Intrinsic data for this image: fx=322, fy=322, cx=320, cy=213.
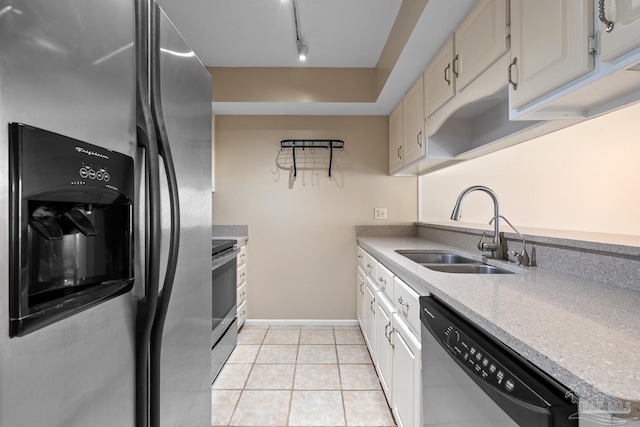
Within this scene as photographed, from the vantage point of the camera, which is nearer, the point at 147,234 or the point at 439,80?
the point at 147,234

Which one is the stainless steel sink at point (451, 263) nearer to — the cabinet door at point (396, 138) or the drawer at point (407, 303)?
the drawer at point (407, 303)

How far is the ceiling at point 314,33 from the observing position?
74.2 inches

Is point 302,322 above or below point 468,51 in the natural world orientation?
below

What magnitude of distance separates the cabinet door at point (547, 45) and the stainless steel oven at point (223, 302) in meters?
1.90

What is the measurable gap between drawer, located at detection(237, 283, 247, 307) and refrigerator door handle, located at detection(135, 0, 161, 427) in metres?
2.18

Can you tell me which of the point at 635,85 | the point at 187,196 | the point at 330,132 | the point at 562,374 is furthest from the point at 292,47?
the point at 562,374

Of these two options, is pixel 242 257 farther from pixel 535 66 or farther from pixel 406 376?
pixel 535 66

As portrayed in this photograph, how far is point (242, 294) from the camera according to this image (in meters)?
3.10

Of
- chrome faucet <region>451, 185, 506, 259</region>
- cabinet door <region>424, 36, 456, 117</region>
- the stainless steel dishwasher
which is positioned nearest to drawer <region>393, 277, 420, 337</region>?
the stainless steel dishwasher

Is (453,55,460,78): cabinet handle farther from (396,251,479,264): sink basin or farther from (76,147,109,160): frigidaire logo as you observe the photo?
(76,147,109,160): frigidaire logo

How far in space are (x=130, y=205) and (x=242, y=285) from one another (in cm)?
247

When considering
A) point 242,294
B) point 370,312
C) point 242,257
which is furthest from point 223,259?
point 370,312

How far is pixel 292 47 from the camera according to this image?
2.56m

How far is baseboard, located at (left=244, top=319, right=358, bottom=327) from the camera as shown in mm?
3270
